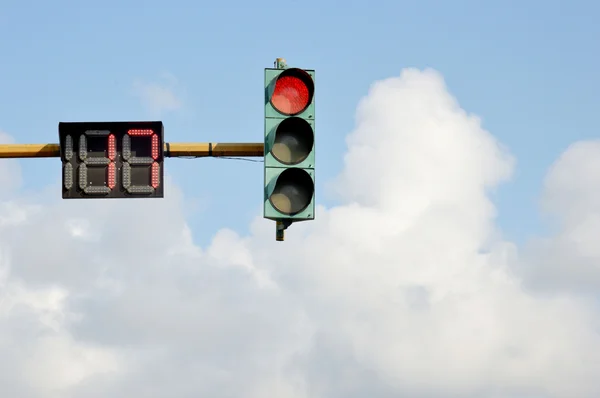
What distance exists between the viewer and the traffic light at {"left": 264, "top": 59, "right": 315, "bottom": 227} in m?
10.1

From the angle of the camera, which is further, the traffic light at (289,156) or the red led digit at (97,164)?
the red led digit at (97,164)

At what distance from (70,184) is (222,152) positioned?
1780 millimetres

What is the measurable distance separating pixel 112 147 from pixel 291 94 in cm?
326

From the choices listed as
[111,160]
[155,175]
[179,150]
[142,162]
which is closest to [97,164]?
[111,160]

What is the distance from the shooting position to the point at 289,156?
10148 mm

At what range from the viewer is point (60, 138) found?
12875mm

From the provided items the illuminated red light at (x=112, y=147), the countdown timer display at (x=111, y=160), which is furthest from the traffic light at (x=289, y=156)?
the illuminated red light at (x=112, y=147)

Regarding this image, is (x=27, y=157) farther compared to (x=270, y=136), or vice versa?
(x=27, y=157)

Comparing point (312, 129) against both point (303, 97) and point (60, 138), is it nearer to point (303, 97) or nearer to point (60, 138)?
point (303, 97)

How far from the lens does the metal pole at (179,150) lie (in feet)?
41.4

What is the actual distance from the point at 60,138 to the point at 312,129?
4.06 m

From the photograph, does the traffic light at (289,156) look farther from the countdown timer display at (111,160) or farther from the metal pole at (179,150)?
the countdown timer display at (111,160)

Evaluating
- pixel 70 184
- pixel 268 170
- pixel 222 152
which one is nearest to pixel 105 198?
pixel 70 184

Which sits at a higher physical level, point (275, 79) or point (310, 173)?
point (275, 79)
